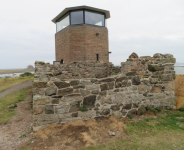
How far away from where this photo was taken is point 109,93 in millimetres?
4051

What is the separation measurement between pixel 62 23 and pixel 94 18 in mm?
3034

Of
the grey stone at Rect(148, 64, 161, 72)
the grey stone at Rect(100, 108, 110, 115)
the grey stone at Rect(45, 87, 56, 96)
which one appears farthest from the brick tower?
the grey stone at Rect(45, 87, 56, 96)

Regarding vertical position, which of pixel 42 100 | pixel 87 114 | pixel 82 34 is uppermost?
pixel 82 34

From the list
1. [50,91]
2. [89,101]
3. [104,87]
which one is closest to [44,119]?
[50,91]

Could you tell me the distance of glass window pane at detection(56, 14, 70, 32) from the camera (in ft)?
36.0

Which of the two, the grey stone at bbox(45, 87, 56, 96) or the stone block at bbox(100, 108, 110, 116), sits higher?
the grey stone at bbox(45, 87, 56, 96)

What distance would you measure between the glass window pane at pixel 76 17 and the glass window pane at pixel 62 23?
522mm

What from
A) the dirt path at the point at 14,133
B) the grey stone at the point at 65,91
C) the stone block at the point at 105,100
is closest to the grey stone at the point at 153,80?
the stone block at the point at 105,100

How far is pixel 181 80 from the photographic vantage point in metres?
5.13

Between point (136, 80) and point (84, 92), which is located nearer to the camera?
point (84, 92)

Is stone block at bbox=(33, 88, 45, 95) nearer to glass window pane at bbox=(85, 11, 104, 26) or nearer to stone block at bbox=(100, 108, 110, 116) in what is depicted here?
stone block at bbox=(100, 108, 110, 116)

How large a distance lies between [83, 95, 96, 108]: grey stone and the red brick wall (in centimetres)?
718

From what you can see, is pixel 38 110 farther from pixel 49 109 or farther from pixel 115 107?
pixel 115 107

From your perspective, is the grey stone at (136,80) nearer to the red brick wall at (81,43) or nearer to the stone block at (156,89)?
the stone block at (156,89)
